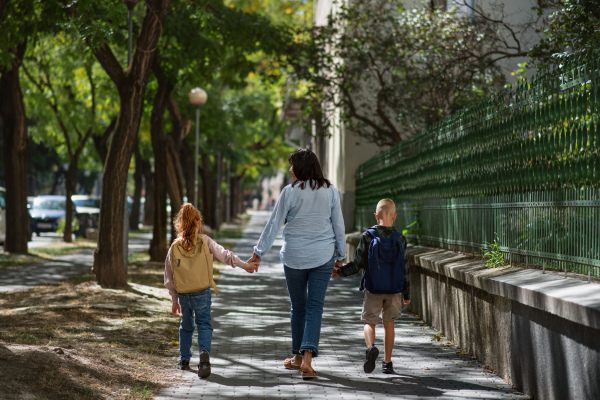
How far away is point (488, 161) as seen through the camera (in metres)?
8.18

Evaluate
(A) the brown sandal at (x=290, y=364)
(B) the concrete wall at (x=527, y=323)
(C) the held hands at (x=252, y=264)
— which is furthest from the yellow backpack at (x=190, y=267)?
(B) the concrete wall at (x=527, y=323)

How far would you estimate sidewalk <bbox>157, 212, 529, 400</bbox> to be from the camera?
6062mm

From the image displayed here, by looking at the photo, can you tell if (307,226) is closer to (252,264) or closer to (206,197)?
(252,264)

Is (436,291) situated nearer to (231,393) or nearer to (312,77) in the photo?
(231,393)

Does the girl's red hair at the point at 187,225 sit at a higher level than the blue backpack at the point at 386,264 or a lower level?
higher

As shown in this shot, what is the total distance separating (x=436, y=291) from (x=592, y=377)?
4.70 metres

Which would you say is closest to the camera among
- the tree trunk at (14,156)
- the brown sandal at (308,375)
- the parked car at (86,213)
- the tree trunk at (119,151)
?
the brown sandal at (308,375)

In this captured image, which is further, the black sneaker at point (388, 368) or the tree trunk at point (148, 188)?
the tree trunk at point (148, 188)

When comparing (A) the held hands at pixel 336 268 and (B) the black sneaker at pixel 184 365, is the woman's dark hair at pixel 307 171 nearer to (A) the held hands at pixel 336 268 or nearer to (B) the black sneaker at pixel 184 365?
(A) the held hands at pixel 336 268

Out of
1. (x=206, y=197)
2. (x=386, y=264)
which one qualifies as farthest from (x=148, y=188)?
(x=386, y=264)

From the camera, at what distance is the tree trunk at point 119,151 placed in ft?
42.1

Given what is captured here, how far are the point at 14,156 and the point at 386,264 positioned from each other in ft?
53.0

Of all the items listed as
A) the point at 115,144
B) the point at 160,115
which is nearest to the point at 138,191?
the point at 160,115

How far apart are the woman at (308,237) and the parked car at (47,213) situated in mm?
29685
